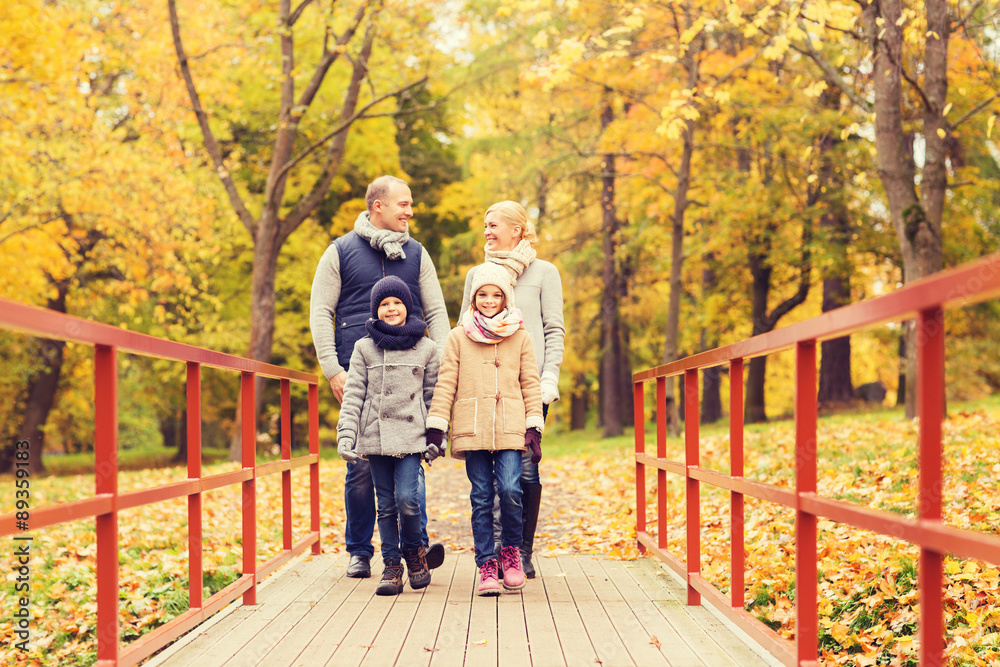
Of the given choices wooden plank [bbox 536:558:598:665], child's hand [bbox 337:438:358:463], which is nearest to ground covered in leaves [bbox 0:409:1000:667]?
wooden plank [bbox 536:558:598:665]

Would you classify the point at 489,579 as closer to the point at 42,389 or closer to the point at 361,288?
the point at 361,288

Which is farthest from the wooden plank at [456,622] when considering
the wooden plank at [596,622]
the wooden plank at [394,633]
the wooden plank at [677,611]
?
the wooden plank at [677,611]

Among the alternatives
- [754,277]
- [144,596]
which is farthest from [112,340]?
Answer: [754,277]

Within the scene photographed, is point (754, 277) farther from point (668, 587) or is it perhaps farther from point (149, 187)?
point (668, 587)

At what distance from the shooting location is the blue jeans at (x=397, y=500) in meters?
4.32

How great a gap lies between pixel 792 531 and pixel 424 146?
703 inches

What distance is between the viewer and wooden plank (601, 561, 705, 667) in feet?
10.6

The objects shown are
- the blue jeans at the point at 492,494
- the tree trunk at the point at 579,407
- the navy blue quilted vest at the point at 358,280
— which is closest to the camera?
the blue jeans at the point at 492,494

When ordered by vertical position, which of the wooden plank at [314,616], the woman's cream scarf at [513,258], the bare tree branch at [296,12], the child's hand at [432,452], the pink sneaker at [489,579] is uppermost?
the bare tree branch at [296,12]

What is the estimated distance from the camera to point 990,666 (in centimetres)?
349

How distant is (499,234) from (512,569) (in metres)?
1.73

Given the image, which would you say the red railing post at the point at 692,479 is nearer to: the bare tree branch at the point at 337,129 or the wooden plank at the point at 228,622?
the wooden plank at the point at 228,622

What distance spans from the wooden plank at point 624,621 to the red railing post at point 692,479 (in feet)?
1.16

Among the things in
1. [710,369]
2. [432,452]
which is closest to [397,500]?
[432,452]
